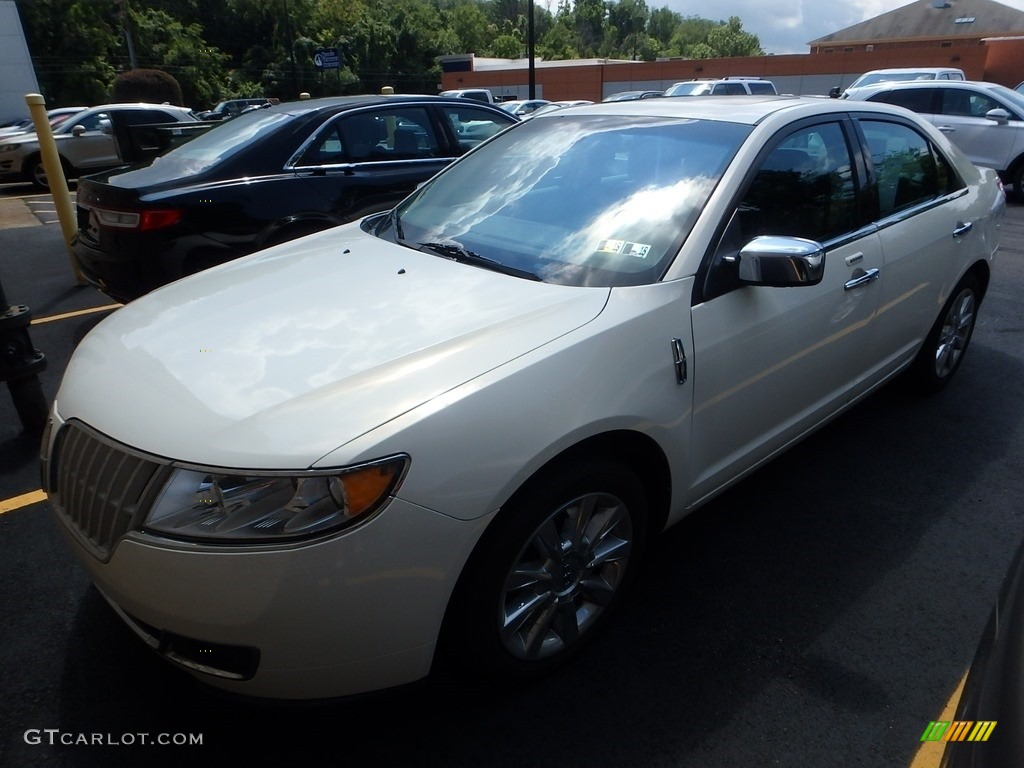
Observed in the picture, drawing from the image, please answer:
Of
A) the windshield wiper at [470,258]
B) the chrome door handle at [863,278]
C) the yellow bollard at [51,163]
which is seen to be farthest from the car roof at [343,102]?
the chrome door handle at [863,278]

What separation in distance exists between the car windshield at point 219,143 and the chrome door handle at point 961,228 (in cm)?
A: 429

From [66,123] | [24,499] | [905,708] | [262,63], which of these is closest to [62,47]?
[262,63]

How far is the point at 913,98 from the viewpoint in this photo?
11.6 metres

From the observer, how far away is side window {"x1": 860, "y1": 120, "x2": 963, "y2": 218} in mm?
3377

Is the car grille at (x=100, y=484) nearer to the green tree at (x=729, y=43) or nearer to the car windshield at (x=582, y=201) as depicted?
the car windshield at (x=582, y=201)

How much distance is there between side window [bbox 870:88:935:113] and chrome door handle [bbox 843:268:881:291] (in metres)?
9.86

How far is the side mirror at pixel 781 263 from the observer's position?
235 centimetres

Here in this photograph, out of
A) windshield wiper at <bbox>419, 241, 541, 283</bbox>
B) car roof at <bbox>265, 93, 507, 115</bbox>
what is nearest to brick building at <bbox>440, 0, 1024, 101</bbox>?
car roof at <bbox>265, 93, 507, 115</bbox>

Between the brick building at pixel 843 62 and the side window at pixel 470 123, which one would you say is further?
the brick building at pixel 843 62

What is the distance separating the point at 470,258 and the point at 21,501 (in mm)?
2307

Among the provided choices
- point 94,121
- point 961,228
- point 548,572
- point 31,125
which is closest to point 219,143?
point 548,572

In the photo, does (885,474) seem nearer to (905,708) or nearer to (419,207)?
(905,708)

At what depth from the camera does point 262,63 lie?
2219 inches

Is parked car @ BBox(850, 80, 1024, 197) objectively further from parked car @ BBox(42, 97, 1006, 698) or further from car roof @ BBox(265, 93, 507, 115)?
parked car @ BBox(42, 97, 1006, 698)
